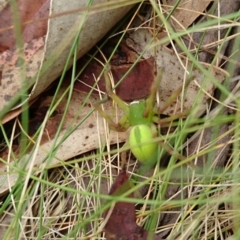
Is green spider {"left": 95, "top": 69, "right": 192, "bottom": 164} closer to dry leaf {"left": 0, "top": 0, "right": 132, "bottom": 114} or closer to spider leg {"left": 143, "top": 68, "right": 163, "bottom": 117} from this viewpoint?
spider leg {"left": 143, "top": 68, "right": 163, "bottom": 117}

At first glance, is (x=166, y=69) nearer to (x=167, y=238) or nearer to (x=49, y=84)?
A: (x=49, y=84)

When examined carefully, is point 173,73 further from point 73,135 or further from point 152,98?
point 73,135

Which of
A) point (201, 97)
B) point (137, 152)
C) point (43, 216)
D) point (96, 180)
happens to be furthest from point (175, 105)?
point (43, 216)

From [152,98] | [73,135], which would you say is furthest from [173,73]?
[73,135]

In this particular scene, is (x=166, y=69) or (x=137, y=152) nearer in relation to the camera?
(x=137, y=152)

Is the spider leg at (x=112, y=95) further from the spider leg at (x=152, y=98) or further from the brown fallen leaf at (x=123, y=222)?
the brown fallen leaf at (x=123, y=222)

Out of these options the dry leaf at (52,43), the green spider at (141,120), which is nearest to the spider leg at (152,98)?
the green spider at (141,120)
